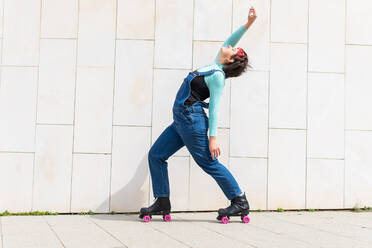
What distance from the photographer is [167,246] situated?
3562 mm

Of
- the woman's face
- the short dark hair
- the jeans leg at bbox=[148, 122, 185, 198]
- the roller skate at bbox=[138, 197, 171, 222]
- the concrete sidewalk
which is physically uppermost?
the woman's face

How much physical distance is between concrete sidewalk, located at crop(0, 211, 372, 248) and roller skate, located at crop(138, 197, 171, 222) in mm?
82

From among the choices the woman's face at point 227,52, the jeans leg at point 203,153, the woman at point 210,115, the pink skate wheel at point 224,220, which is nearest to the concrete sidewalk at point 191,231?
the pink skate wheel at point 224,220

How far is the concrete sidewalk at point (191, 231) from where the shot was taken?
368 centimetres

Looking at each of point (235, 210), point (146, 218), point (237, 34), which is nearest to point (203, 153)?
point (235, 210)

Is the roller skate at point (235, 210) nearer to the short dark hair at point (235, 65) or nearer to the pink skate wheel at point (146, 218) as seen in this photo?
the pink skate wheel at point (146, 218)

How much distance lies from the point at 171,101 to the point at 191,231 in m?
1.84

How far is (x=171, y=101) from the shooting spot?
559 cm

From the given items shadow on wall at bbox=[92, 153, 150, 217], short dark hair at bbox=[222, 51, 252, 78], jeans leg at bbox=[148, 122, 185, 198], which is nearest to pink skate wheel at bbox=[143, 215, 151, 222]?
jeans leg at bbox=[148, 122, 185, 198]

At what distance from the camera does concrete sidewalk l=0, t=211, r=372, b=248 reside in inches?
145

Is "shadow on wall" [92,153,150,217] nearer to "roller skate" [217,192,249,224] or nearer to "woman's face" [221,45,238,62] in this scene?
"roller skate" [217,192,249,224]

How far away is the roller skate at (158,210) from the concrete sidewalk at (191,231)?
82 millimetres

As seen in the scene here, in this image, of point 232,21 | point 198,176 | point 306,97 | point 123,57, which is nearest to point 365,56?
point 306,97

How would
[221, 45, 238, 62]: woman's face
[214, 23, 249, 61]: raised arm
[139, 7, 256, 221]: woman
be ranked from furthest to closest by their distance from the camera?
[214, 23, 249, 61]: raised arm < [221, 45, 238, 62]: woman's face < [139, 7, 256, 221]: woman
